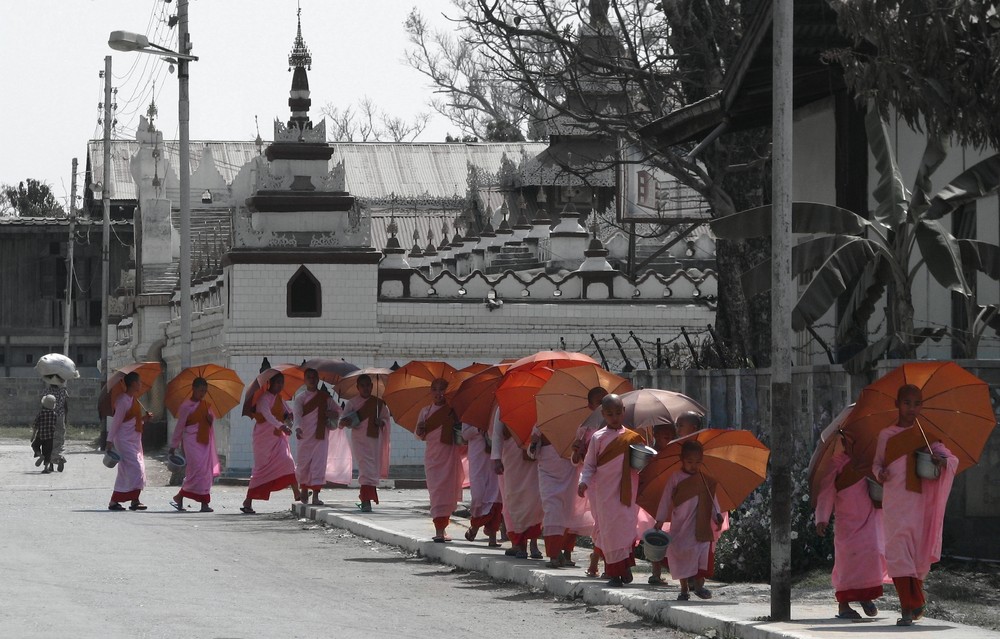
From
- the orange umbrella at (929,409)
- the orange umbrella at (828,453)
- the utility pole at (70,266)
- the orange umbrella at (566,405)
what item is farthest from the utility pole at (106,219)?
the orange umbrella at (929,409)

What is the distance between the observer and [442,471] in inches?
706

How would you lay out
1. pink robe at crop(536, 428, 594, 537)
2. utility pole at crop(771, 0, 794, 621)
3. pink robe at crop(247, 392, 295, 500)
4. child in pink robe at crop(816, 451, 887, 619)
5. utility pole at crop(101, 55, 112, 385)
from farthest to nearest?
utility pole at crop(101, 55, 112, 385), pink robe at crop(247, 392, 295, 500), pink robe at crop(536, 428, 594, 537), child in pink robe at crop(816, 451, 887, 619), utility pole at crop(771, 0, 794, 621)

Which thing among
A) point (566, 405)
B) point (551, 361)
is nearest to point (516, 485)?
point (551, 361)

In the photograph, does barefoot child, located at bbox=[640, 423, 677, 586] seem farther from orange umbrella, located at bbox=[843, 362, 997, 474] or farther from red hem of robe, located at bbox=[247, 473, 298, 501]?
red hem of robe, located at bbox=[247, 473, 298, 501]

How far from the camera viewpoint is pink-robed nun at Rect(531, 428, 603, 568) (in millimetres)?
14570

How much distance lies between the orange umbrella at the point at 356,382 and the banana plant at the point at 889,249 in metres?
7.72

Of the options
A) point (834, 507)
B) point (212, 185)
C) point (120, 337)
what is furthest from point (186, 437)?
point (212, 185)

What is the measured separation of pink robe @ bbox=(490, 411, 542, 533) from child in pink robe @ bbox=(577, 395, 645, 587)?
2.12m

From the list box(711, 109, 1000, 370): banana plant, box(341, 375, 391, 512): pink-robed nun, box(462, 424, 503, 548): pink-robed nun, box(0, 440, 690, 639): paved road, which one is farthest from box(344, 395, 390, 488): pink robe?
box(711, 109, 1000, 370): banana plant

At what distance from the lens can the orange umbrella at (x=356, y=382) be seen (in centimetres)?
2141

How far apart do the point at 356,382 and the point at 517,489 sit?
6163mm

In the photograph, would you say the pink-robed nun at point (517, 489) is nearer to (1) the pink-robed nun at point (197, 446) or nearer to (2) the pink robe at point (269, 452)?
(2) the pink robe at point (269, 452)

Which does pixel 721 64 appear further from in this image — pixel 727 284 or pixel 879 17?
pixel 879 17

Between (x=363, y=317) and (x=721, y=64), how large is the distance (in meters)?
10.5
